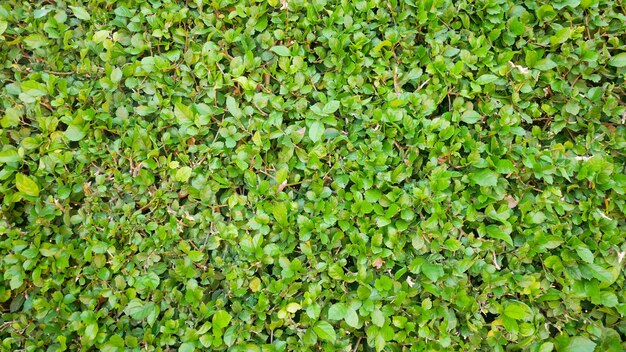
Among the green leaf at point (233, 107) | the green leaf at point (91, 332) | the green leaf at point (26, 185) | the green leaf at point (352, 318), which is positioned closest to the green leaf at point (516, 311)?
the green leaf at point (352, 318)

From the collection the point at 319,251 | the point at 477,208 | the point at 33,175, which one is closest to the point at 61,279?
the point at 33,175

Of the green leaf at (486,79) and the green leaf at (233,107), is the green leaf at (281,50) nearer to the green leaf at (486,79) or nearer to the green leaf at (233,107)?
the green leaf at (233,107)

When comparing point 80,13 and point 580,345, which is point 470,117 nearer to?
point 580,345

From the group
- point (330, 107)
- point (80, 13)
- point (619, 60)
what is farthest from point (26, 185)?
point (619, 60)

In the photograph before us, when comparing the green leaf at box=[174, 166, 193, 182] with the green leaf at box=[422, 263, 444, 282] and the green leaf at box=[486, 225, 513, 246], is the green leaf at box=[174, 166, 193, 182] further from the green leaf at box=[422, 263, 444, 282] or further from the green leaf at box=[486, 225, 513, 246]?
the green leaf at box=[486, 225, 513, 246]

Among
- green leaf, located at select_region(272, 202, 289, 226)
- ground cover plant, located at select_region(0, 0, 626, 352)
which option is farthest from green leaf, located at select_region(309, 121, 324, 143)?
green leaf, located at select_region(272, 202, 289, 226)

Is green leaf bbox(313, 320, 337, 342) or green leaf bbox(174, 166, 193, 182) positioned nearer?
green leaf bbox(313, 320, 337, 342)
